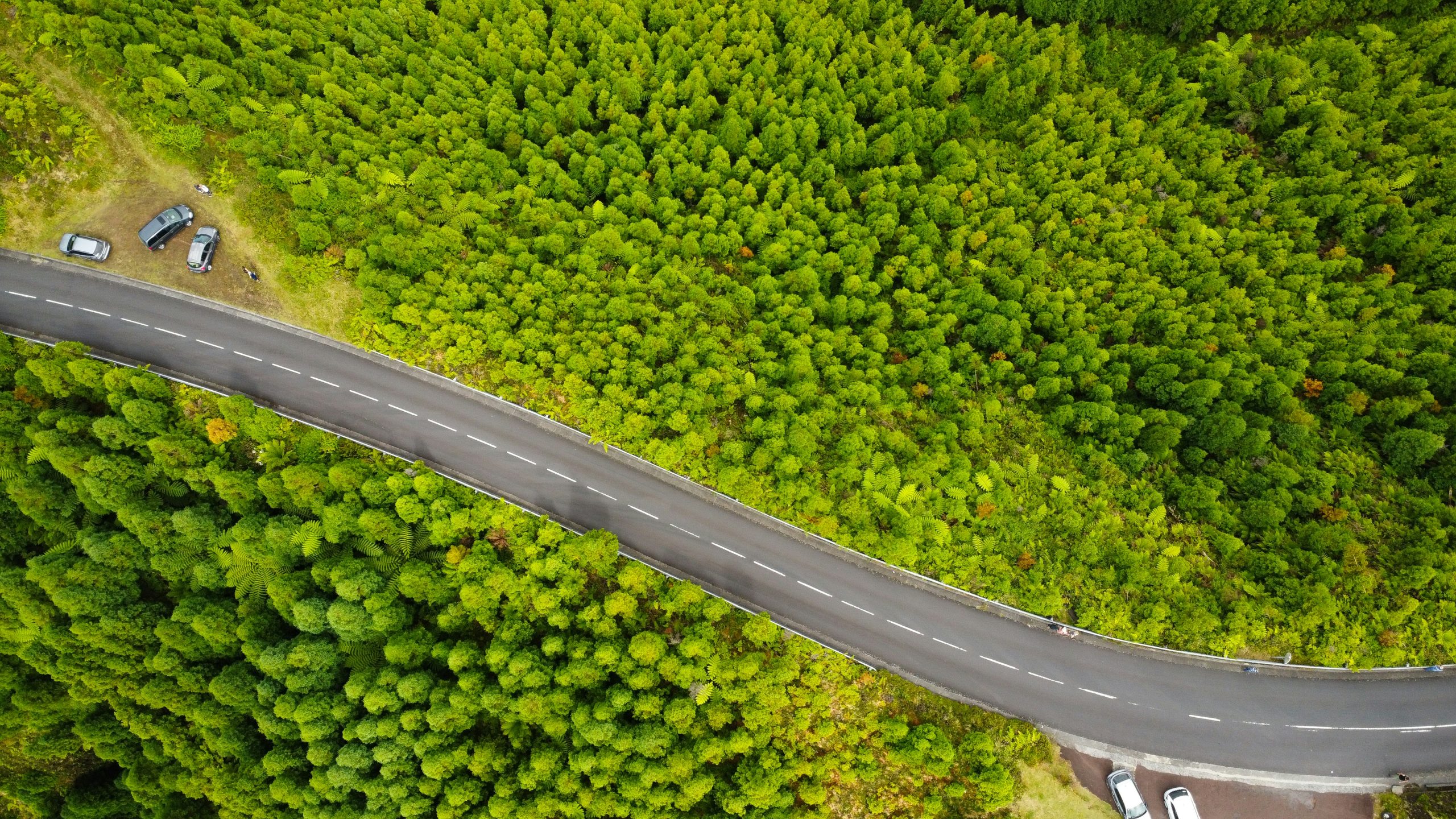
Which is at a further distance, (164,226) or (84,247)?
(164,226)

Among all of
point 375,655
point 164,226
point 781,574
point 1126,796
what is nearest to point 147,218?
point 164,226

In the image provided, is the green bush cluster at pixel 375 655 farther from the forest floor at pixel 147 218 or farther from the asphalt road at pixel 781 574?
the forest floor at pixel 147 218

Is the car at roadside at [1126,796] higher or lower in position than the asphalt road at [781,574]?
lower

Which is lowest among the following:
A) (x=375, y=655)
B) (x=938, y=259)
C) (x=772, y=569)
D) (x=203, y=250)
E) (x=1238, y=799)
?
(x=375, y=655)

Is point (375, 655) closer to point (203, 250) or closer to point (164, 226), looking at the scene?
point (203, 250)

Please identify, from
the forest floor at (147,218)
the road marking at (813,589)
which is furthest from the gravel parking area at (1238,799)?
the forest floor at (147,218)

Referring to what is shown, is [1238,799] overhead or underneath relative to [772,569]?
underneath

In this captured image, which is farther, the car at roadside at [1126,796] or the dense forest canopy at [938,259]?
the dense forest canopy at [938,259]
